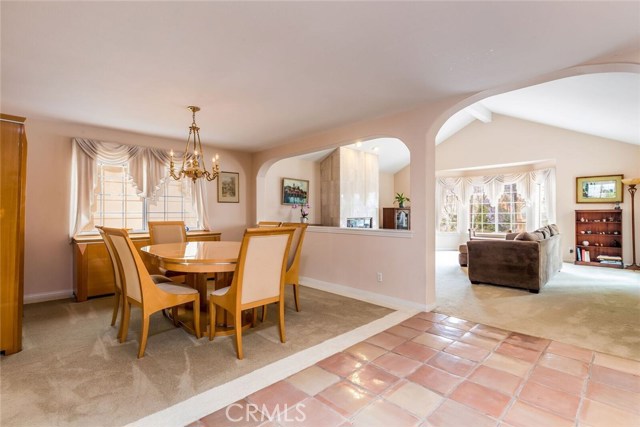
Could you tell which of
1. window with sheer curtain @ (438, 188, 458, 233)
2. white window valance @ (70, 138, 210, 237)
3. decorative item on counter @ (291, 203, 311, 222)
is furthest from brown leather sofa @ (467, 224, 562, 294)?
white window valance @ (70, 138, 210, 237)

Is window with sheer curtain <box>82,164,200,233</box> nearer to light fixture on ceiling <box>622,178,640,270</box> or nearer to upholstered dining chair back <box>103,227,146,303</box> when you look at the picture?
upholstered dining chair back <box>103,227,146,303</box>

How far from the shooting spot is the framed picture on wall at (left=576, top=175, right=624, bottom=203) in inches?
241

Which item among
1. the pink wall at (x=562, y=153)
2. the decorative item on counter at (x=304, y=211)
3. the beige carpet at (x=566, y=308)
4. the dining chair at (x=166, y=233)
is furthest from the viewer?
the decorative item on counter at (x=304, y=211)

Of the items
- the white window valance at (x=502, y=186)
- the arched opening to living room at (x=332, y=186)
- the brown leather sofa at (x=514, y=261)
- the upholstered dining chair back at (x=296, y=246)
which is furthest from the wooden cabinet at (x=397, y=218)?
the upholstered dining chair back at (x=296, y=246)

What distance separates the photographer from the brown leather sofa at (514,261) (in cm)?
421

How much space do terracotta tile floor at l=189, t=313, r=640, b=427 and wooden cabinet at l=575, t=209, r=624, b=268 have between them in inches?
208

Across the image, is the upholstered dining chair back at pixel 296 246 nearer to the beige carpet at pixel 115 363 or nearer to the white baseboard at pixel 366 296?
the beige carpet at pixel 115 363

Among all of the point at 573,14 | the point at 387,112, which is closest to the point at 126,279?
the point at 387,112

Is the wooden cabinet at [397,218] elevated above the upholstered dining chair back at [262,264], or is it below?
above

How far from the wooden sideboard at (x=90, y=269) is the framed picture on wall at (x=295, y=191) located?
345 cm

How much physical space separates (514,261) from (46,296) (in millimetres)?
6412

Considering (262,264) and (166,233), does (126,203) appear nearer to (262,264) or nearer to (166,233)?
(166,233)

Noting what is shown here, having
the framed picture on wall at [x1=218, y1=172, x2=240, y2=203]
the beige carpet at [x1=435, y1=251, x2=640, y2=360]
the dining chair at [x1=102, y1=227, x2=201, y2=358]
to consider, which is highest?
the framed picture on wall at [x1=218, y1=172, x2=240, y2=203]

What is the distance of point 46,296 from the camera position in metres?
3.90
